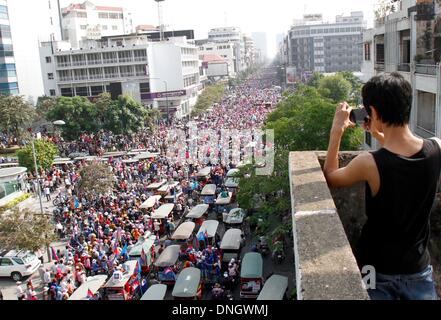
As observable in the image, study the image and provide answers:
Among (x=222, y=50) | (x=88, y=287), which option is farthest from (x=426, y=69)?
(x=222, y=50)

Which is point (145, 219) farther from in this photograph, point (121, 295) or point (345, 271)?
point (345, 271)

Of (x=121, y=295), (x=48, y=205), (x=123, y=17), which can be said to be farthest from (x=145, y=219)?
(x=123, y=17)

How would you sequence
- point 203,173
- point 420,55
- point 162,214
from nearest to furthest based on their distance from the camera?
point 420,55
point 162,214
point 203,173

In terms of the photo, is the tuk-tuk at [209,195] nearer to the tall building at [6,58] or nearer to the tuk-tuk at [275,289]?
the tuk-tuk at [275,289]

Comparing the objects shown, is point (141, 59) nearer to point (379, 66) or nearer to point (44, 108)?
point (44, 108)

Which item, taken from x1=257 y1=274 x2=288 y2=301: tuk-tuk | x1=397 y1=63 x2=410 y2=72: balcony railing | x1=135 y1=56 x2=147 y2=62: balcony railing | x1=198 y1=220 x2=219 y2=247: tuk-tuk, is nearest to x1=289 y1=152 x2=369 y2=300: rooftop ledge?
x1=257 y1=274 x2=288 y2=301: tuk-tuk

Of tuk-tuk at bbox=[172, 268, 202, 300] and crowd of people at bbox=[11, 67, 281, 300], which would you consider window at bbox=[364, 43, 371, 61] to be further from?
tuk-tuk at bbox=[172, 268, 202, 300]
